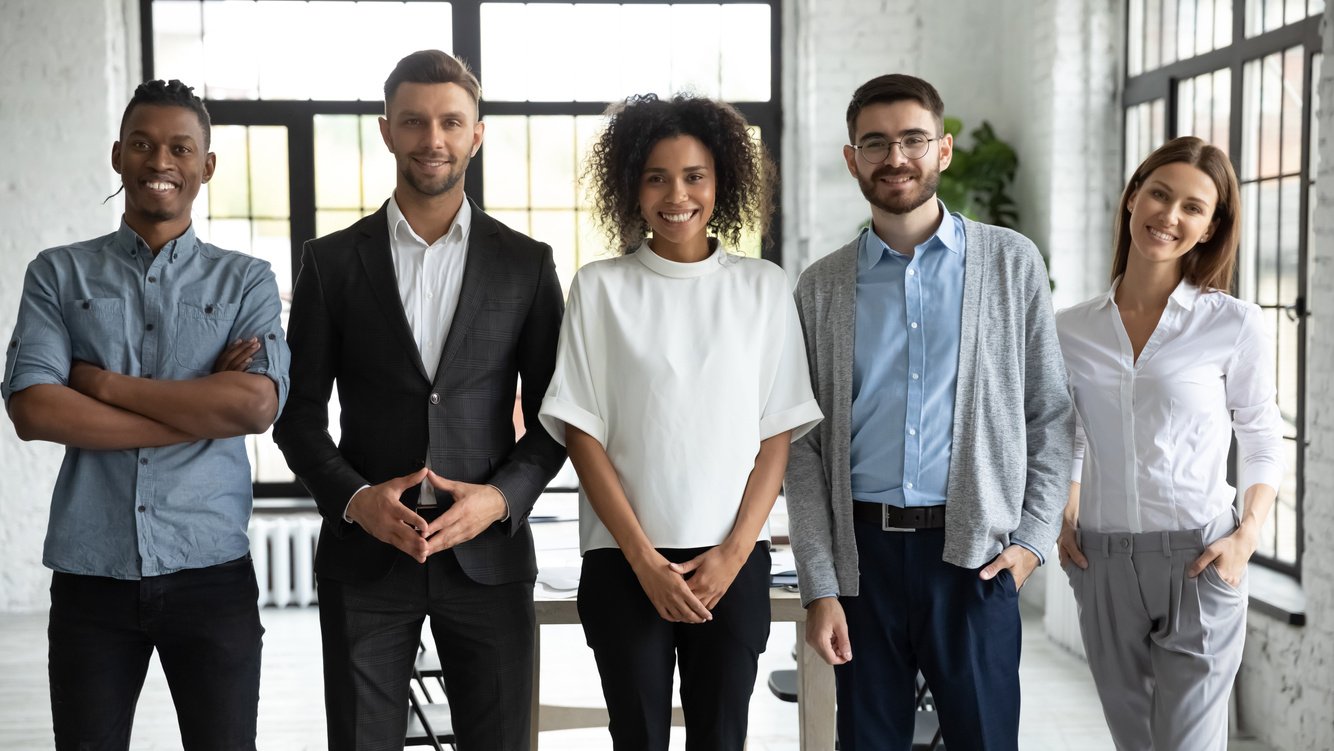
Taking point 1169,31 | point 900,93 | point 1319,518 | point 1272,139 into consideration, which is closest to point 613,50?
point 1169,31

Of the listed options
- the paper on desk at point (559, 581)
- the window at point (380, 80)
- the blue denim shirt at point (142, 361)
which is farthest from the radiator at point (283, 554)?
the blue denim shirt at point (142, 361)

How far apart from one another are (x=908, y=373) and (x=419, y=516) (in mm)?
950

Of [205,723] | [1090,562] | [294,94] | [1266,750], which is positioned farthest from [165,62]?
[1266,750]

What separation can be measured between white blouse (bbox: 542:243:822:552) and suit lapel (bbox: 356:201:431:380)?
29cm

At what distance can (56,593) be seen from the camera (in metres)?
2.25

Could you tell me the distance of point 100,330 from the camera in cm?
228

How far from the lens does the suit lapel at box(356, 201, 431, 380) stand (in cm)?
227

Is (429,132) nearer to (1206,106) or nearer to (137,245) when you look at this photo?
(137,245)

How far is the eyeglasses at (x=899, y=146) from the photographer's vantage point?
7.37 ft

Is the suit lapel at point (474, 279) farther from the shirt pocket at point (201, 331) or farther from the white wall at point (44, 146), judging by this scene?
the white wall at point (44, 146)

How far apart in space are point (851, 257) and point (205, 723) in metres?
1.52

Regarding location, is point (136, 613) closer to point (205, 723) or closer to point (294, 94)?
point (205, 723)

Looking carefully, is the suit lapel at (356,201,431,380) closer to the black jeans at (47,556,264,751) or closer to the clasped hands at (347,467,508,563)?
the clasped hands at (347,467,508,563)

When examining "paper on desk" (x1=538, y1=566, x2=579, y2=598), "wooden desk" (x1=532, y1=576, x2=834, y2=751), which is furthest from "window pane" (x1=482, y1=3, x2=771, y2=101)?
"wooden desk" (x1=532, y1=576, x2=834, y2=751)
